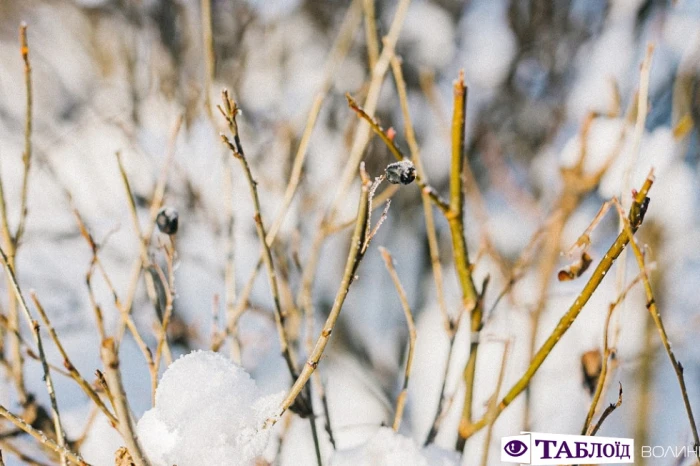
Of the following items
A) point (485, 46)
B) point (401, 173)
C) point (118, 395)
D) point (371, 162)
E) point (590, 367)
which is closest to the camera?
point (118, 395)

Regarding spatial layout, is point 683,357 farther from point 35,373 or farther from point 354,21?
point 35,373

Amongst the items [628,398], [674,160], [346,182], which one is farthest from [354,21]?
[628,398]

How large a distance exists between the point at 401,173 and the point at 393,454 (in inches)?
13.2

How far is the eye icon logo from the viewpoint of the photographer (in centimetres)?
54

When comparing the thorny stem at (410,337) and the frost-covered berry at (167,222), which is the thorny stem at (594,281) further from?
the frost-covered berry at (167,222)

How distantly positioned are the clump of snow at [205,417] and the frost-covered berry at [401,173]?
23 centimetres

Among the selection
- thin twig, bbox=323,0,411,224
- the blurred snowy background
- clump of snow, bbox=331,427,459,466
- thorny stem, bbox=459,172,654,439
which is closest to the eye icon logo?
clump of snow, bbox=331,427,459,466

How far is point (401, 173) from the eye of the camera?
38 centimetres

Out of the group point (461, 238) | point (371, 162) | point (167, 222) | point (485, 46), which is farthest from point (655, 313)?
point (485, 46)

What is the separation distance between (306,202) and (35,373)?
818mm

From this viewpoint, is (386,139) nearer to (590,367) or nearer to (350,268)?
(350,268)

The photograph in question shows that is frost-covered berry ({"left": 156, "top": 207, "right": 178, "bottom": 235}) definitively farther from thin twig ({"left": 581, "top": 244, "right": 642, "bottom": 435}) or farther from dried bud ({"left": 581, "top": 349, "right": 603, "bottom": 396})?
dried bud ({"left": 581, "top": 349, "right": 603, "bottom": 396})

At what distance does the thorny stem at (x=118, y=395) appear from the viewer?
254 mm

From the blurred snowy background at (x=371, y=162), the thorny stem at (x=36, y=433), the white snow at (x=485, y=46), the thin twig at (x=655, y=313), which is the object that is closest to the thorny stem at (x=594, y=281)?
the thin twig at (x=655, y=313)
